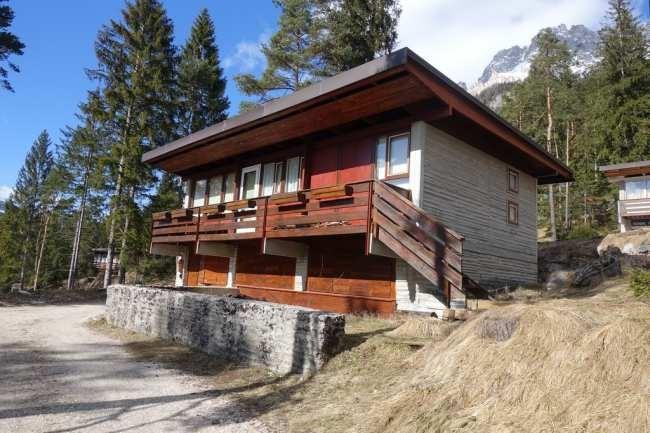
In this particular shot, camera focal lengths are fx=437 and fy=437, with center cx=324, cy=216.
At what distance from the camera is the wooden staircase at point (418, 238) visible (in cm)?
858

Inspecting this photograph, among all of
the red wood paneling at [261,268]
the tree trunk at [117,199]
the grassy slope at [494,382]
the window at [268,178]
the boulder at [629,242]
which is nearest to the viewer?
the grassy slope at [494,382]

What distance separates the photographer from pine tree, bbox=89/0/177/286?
81.6 feet

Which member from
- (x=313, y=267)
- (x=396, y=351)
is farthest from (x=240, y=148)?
(x=396, y=351)

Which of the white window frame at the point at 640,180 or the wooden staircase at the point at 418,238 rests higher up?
the white window frame at the point at 640,180

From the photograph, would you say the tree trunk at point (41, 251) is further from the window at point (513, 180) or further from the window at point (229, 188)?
the window at point (513, 180)

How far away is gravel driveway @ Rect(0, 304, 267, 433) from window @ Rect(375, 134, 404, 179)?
7.42 m

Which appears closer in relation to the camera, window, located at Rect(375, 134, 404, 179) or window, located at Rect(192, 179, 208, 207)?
window, located at Rect(375, 134, 404, 179)

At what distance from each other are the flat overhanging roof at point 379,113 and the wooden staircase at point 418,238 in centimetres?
247

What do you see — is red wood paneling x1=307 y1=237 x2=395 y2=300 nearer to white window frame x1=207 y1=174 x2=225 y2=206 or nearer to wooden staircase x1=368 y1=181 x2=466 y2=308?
wooden staircase x1=368 y1=181 x2=466 y2=308

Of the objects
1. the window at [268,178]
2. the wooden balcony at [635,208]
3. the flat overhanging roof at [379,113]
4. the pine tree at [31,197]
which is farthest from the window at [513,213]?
the pine tree at [31,197]

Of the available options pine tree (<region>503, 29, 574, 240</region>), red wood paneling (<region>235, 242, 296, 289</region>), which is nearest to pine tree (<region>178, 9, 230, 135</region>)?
red wood paneling (<region>235, 242, 296, 289</region>)

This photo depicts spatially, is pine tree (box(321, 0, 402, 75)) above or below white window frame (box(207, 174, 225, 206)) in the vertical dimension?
above

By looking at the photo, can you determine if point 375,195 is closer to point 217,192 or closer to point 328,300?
point 328,300

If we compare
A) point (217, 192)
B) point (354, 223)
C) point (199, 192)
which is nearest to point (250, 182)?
point (217, 192)
